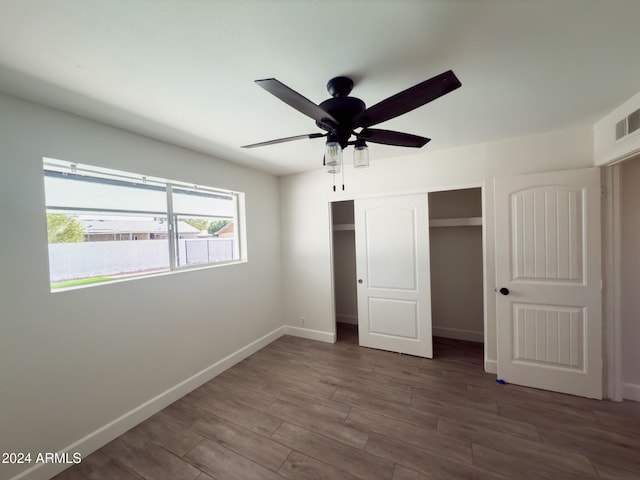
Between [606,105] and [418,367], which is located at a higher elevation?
[606,105]

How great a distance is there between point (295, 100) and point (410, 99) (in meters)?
0.53

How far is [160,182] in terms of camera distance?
7.97ft

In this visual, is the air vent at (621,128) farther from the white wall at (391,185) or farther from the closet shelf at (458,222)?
the closet shelf at (458,222)

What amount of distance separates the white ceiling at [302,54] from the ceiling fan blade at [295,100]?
307mm

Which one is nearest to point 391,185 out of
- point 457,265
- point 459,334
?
point 457,265

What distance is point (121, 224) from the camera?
7.05 feet

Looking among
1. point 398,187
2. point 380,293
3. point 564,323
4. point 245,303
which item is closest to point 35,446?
point 245,303

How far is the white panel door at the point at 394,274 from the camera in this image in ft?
9.83

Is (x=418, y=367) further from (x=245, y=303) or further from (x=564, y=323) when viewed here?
(x=245, y=303)

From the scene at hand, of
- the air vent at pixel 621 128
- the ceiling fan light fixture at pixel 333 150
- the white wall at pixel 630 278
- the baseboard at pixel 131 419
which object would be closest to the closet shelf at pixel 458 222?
the white wall at pixel 630 278

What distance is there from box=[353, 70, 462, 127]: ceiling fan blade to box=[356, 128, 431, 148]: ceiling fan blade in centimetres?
14

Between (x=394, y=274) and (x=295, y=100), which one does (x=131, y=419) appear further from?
(x=394, y=274)

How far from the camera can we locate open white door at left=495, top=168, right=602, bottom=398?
2.18 metres

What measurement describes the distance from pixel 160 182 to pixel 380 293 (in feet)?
9.27
